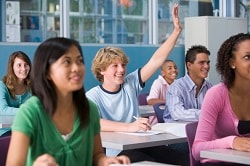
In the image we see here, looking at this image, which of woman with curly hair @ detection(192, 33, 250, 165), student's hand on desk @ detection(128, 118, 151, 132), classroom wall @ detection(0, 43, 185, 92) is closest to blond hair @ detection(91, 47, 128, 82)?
student's hand on desk @ detection(128, 118, 151, 132)

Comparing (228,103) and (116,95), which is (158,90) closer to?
(116,95)

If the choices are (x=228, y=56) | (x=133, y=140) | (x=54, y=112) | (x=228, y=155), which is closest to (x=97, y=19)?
(x=133, y=140)

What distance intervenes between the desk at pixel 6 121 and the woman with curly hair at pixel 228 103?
5.91 feet

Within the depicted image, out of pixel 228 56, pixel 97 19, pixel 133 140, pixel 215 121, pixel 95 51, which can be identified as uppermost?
pixel 97 19

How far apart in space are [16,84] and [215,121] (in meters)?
2.42

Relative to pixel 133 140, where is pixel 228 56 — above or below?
above

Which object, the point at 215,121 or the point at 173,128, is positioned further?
the point at 173,128

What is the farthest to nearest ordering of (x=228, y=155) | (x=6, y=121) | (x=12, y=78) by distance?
(x=12, y=78) → (x=6, y=121) → (x=228, y=155)

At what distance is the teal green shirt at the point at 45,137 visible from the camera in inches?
79.7

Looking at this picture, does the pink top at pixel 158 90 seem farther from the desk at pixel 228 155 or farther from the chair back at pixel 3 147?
the chair back at pixel 3 147

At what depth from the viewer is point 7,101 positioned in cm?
474

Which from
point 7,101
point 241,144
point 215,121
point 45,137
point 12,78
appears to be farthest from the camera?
point 12,78

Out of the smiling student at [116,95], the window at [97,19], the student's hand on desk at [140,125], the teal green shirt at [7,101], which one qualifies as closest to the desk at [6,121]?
the teal green shirt at [7,101]

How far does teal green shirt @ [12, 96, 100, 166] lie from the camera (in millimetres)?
2023
